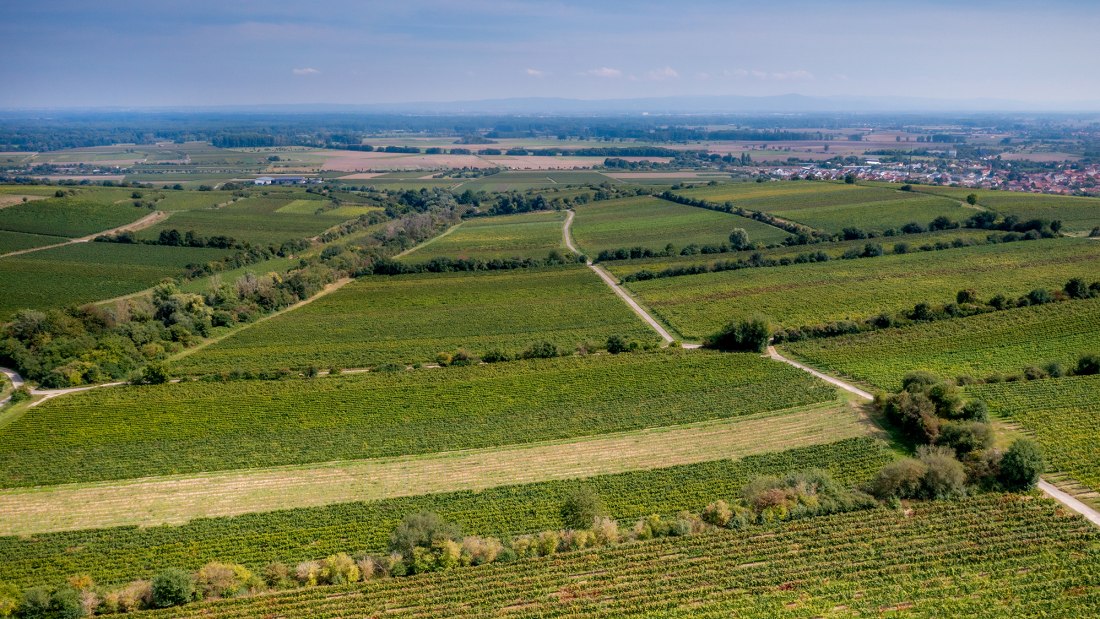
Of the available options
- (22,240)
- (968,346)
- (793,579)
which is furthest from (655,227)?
(22,240)

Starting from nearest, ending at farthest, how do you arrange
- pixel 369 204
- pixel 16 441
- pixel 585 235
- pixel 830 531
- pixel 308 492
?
pixel 830 531, pixel 308 492, pixel 16 441, pixel 585 235, pixel 369 204

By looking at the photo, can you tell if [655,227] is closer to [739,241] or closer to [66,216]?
[739,241]

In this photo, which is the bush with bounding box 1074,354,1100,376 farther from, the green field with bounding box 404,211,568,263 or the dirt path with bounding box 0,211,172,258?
the dirt path with bounding box 0,211,172,258

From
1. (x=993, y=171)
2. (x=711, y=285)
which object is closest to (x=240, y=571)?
(x=711, y=285)

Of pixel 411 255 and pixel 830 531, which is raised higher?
pixel 411 255

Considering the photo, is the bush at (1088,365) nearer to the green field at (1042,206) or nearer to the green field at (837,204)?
the green field at (837,204)

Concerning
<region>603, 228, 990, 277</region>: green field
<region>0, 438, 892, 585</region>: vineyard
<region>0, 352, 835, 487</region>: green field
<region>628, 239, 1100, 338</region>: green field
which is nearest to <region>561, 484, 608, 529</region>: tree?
<region>0, 438, 892, 585</region>: vineyard

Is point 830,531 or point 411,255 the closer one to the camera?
point 830,531

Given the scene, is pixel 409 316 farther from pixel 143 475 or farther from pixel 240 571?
pixel 240 571
